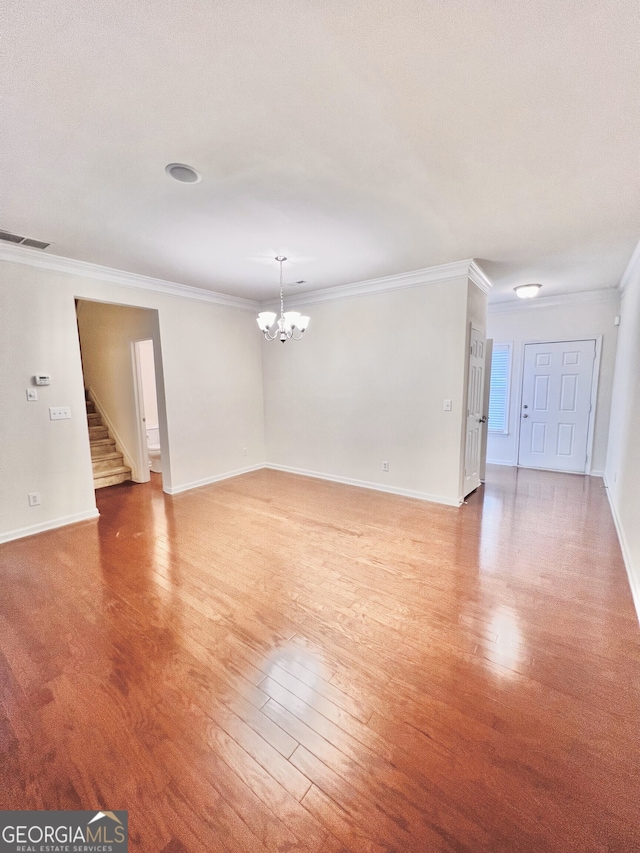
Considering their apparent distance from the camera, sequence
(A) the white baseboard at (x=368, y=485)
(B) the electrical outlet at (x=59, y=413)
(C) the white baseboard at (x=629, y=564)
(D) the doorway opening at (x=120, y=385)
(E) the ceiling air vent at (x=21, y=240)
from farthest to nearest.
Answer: (D) the doorway opening at (x=120, y=385) < (A) the white baseboard at (x=368, y=485) < (B) the electrical outlet at (x=59, y=413) < (E) the ceiling air vent at (x=21, y=240) < (C) the white baseboard at (x=629, y=564)

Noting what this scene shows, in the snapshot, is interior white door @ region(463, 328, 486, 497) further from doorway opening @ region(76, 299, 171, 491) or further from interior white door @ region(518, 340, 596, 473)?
doorway opening @ region(76, 299, 171, 491)

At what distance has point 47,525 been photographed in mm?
3641

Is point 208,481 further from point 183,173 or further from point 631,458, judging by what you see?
point 631,458

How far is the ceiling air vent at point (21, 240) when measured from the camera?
2.93 m

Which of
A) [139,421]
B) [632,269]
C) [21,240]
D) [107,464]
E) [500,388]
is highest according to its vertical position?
[21,240]

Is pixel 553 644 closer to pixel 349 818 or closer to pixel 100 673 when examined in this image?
pixel 349 818

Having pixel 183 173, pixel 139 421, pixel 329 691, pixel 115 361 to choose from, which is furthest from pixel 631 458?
pixel 115 361

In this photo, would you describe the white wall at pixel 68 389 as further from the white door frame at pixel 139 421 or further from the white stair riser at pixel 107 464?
the white stair riser at pixel 107 464

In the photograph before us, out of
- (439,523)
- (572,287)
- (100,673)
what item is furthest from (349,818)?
(572,287)

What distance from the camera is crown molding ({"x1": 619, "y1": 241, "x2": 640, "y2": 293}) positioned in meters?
3.36

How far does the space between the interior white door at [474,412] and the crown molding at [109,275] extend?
3534 mm

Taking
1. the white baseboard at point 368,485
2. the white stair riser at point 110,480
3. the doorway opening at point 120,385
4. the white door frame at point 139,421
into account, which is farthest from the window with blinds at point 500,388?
the white stair riser at point 110,480

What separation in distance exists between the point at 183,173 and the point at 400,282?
2863 millimetres

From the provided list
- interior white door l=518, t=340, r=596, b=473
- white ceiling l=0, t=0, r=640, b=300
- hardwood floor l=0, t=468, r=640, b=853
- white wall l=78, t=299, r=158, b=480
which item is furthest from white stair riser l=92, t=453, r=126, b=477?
interior white door l=518, t=340, r=596, b=473
